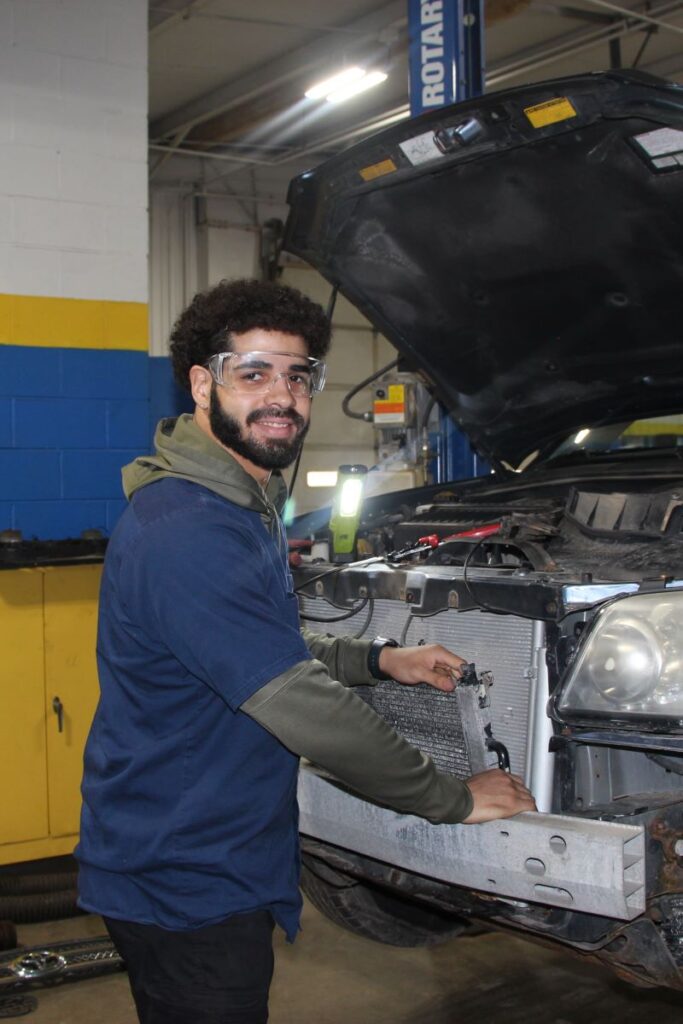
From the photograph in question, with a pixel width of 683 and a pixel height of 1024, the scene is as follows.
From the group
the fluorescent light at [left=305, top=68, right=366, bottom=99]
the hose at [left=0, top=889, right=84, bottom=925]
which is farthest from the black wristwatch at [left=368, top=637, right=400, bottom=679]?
the fluorescent light at [left=305, top=68, right=366, bottom=99]

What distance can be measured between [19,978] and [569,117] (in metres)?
2.75

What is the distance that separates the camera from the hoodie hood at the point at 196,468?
193 centimetres

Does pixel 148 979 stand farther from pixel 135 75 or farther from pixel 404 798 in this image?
pixel 135 75

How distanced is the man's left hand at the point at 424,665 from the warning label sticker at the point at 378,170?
1297 mm

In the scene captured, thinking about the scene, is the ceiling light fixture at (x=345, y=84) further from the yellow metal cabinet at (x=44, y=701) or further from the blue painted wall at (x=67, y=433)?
the yellow metal cabinet at (x=44, y=701)

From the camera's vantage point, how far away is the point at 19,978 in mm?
3152

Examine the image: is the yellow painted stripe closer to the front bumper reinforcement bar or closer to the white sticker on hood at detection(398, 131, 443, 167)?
the white sticker on hood at detection(398, 131, 443, 167)

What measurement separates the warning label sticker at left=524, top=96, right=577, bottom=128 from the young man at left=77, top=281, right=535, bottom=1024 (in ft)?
3.17

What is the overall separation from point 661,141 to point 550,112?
0.26 metres

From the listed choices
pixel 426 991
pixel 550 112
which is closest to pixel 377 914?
pixel 426 991

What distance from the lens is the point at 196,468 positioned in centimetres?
193

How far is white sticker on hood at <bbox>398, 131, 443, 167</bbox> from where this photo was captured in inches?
108

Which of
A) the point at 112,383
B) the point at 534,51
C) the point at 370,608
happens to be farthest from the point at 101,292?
the point at 534,51

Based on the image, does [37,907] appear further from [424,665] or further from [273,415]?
[273,415]
